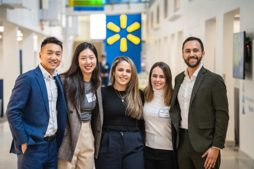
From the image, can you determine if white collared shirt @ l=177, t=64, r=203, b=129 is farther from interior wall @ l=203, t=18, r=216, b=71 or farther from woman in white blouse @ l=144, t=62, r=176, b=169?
interior wall @ l=203, t=18, r=216, b=71

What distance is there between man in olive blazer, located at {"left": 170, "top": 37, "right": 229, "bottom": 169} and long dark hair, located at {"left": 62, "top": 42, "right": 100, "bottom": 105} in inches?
28.9

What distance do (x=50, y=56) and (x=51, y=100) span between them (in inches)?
14.0

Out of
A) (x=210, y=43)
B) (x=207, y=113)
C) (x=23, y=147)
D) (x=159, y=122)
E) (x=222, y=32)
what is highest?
(x=222, y=32)

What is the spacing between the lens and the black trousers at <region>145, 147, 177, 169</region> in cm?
367

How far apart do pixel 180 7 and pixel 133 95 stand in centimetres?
1032

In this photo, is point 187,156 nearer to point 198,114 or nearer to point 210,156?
point 210,156

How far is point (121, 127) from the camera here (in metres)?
3.52

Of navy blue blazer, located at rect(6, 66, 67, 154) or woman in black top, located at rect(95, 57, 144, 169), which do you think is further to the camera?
woman in black top, located at rect(95, 57, 144, 169)

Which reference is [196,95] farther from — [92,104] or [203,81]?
[92,104]

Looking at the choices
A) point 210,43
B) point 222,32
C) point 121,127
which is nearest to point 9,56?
point 210,43

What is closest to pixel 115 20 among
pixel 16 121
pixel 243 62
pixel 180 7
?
pixel 243 62

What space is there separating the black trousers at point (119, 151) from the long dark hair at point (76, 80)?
16.6 inches

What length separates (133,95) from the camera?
3586 millimetres

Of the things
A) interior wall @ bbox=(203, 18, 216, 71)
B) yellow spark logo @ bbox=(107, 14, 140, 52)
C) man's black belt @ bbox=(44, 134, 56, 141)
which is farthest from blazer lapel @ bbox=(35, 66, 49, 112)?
interior wall @ bbox=(203, 18, 216, 71)
